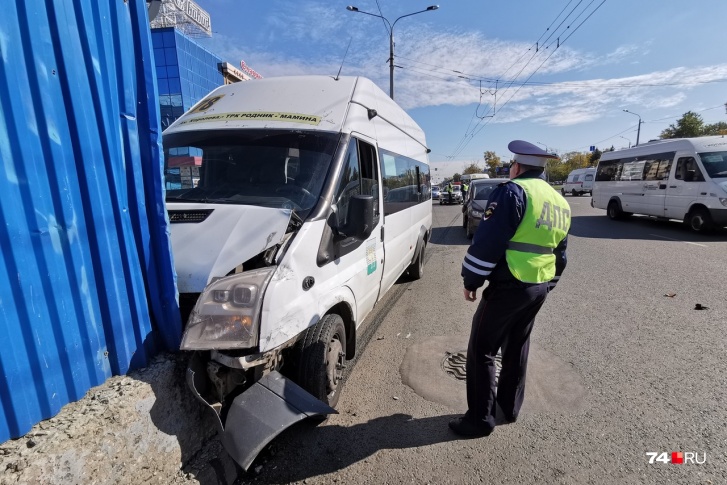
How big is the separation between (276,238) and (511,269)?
4.87ft

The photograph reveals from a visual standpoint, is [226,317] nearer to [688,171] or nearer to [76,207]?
[76,207]

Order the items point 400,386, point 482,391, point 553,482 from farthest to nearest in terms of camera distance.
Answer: point 400,386, point 482,391, point 553,482

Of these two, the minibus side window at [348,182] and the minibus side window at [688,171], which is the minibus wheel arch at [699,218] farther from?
the minibus side window at [348,182]

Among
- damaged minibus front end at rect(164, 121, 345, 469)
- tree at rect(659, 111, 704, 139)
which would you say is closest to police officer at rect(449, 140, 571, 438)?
damaged minibus front end at rect(164, 121, 345, 469)

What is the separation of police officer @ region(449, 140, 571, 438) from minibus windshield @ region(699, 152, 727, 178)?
1116 cm

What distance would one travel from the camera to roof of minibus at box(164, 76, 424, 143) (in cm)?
333

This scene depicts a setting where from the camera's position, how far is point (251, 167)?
312 centimetres

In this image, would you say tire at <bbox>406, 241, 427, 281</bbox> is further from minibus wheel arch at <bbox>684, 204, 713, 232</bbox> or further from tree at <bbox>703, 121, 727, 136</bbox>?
tree at <bbox>703, 121, 727, 136</bbox>

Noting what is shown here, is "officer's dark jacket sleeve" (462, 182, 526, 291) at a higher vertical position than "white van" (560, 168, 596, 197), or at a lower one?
higher

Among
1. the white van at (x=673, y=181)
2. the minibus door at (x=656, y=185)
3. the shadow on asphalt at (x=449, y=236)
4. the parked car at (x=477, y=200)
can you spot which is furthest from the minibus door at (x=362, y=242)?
the minibus door at (x=656, y=185)

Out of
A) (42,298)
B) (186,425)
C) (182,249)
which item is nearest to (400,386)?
(186,425)

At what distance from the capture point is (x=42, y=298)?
1643 millimetres

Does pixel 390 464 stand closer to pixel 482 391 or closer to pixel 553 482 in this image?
pixel 482 391

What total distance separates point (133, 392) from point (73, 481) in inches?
15.2
